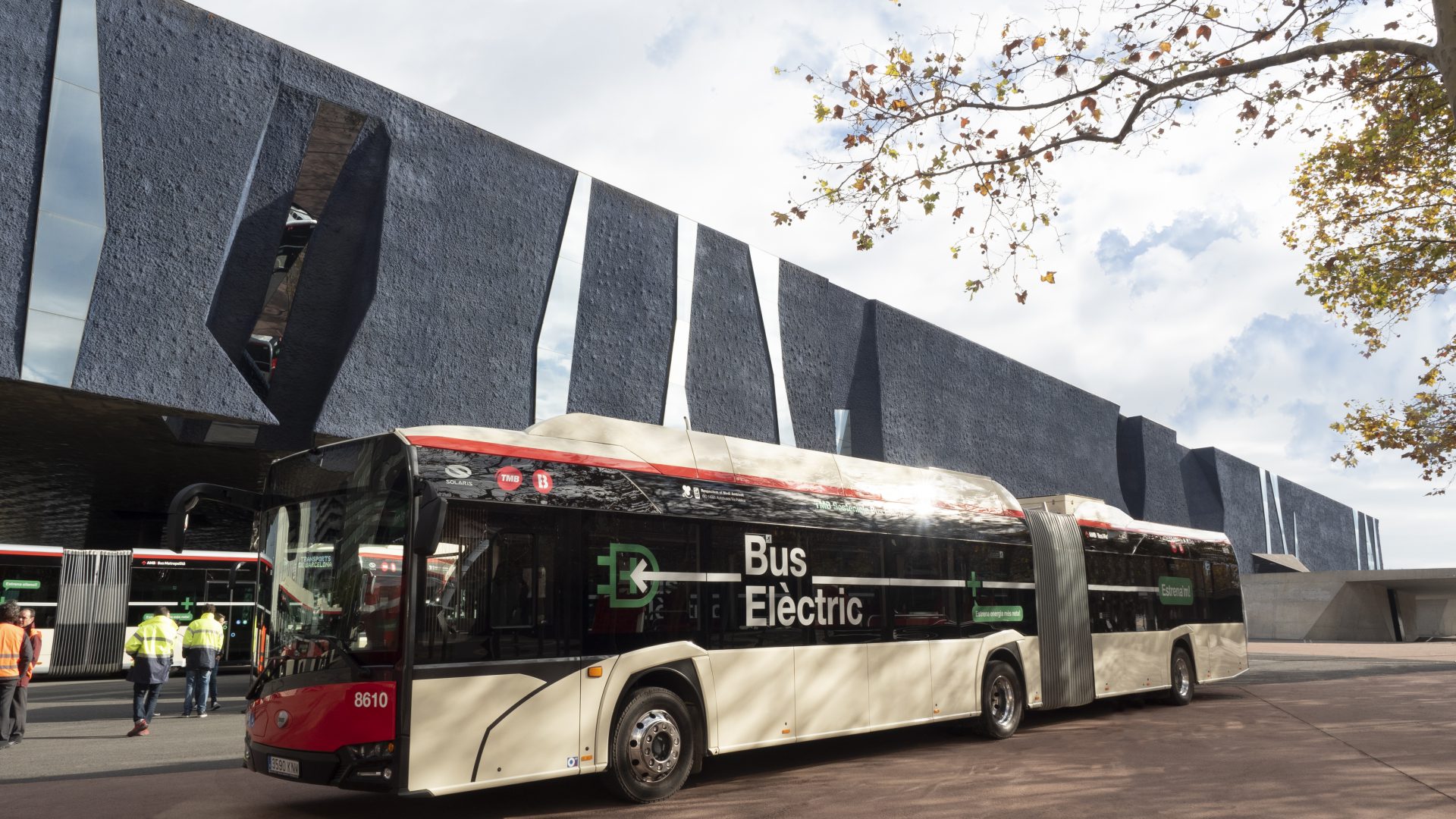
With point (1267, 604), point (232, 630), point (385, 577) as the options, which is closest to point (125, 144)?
point (232, 630)

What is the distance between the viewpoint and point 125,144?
18.1 metres

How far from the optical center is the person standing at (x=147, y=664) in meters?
13.4

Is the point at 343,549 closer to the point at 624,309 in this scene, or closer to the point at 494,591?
the point at 494,591

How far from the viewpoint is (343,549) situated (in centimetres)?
705

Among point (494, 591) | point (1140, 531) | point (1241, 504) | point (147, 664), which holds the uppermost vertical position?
point (1241, 504)

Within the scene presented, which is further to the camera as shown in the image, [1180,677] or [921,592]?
[1180,677]

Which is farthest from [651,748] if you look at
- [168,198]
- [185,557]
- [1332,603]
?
[1332,603]

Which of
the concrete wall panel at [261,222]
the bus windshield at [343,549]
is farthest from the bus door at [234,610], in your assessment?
the bus windshield at [343,549]

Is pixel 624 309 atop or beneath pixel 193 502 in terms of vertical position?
atop

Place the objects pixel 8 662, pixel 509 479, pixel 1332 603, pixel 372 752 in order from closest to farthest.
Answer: pixel 372 752, pixel 509 479, pixel 8 662, pixel 1332 603

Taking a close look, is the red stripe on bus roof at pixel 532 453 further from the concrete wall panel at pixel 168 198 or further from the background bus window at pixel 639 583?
the concrete wall panel at pixel 168 198

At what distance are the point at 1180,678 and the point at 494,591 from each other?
42.6ft

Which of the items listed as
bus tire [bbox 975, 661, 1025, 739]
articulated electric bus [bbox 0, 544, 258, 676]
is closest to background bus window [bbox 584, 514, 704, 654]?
bus tire [bbox 975, 661, 1025, 739]

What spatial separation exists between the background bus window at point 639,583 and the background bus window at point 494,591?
0.30 metres
